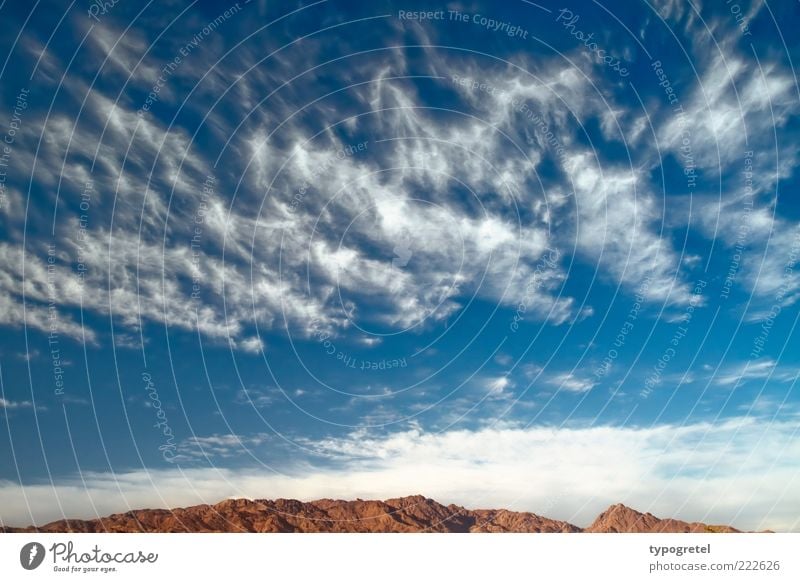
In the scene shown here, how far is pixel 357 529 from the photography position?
12362 centimetres
